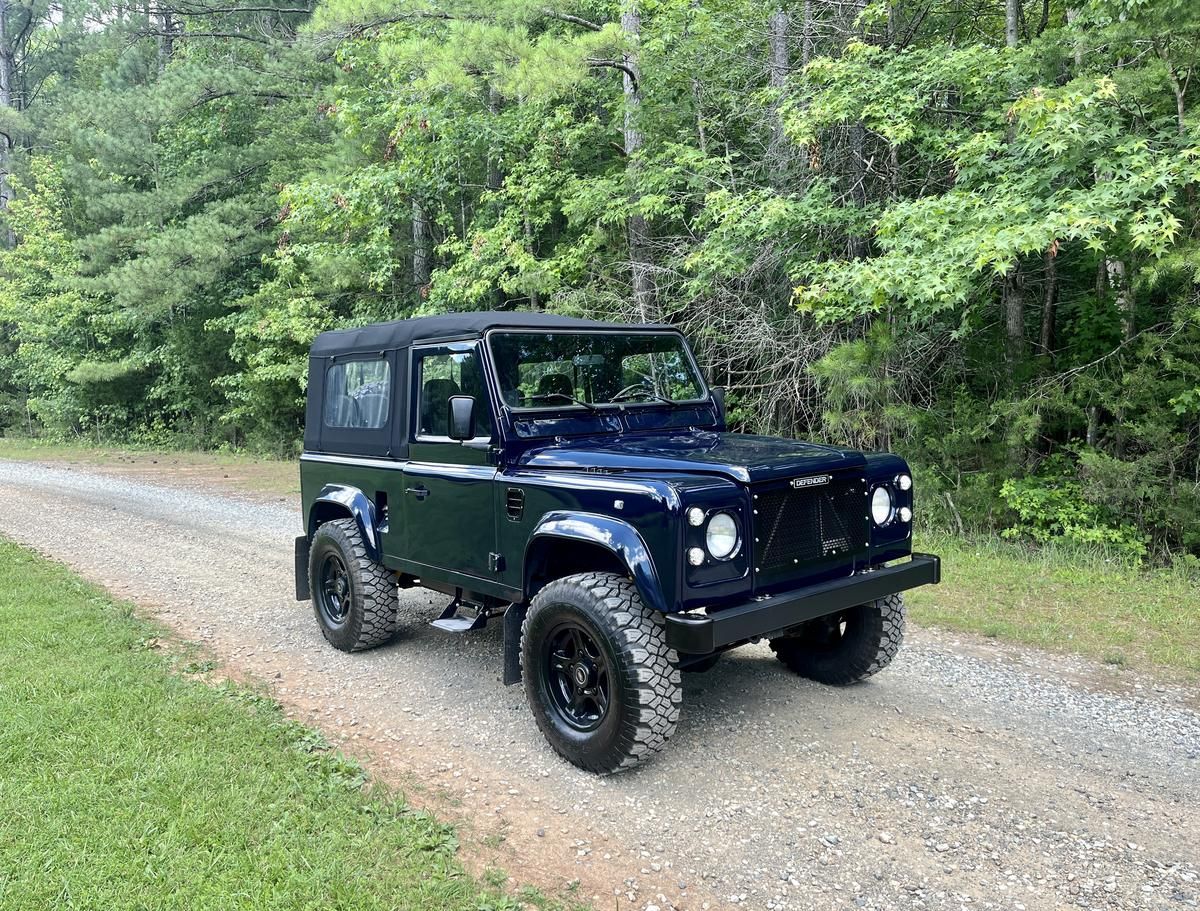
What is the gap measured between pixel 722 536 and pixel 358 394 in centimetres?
305

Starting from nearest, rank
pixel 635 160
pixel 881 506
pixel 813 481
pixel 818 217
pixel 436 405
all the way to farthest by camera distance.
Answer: pixel 813 481, pixel 881 506, pixel 436 405, pixel 818 217, pixel 635 160

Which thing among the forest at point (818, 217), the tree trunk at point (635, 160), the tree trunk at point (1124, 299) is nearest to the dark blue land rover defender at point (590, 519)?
the forest at point (818, 217)

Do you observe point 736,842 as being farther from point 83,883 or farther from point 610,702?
point 83,883

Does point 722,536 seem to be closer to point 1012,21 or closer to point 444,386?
point 444,386

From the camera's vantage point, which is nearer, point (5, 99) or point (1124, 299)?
point (1124, 299)

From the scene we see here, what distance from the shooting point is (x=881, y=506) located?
4.39 m

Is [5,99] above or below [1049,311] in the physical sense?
above

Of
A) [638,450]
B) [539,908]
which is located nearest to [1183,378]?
[638,450]

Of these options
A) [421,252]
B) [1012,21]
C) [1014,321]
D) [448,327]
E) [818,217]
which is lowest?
[448,327]

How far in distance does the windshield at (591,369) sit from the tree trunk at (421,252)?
1167cm

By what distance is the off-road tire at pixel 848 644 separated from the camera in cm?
466

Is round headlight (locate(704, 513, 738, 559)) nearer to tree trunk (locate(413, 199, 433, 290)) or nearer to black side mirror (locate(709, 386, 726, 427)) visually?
black side mirror (locate(709, 386, 726, 427))

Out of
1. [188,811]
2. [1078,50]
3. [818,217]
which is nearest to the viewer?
[188,811]

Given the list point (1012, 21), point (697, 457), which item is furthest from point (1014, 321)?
point (697, 457)
